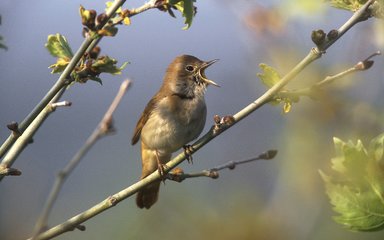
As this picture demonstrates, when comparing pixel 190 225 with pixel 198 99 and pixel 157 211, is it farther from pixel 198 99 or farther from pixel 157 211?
pixel 198 99

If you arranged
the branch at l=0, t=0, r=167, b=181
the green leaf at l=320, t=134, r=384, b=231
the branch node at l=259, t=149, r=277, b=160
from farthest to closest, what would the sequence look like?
1. the branch node at l=259, t=149, r=277, b=160
2. the branch at l=0, t=0, r=167, b=181
3. the green leaf at l=320, t=134, r=384, b=231

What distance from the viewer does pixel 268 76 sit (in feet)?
7.16

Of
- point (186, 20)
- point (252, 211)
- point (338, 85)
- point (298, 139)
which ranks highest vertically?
point (186, 20)

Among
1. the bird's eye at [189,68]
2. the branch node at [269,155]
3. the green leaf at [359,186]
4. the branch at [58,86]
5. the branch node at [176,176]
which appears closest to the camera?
the green leaf at [359,186]

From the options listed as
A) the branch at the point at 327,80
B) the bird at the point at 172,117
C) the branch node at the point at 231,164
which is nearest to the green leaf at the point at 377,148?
the branch at the point at 327,80

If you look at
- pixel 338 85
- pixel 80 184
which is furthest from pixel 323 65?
pixel 80 184

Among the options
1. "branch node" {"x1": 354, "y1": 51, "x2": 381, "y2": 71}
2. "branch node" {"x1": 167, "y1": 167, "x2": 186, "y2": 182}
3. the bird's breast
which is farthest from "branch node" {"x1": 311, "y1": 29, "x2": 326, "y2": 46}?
the bird's breast

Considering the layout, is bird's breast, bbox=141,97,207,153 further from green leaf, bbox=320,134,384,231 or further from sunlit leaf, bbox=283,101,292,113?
green leaf, bbox=320,134,384,231

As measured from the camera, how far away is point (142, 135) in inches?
189

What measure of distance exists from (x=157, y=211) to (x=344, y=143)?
2344 mm

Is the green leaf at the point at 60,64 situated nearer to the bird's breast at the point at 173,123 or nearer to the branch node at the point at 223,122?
the branch node at the point at 223,122

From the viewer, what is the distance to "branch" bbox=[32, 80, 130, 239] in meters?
1.70

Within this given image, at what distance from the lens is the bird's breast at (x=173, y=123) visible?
14.3ft

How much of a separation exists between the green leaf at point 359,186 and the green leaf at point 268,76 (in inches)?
20.0
